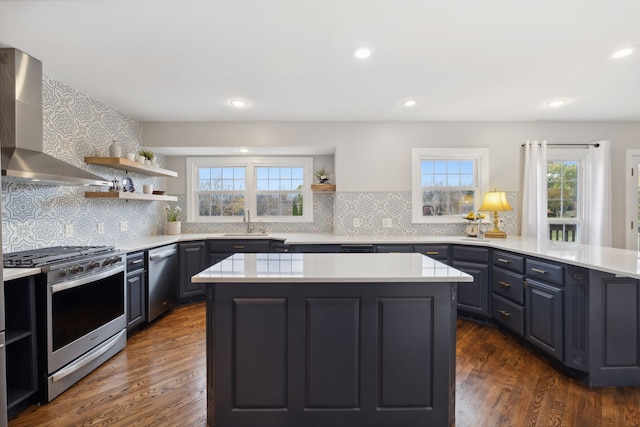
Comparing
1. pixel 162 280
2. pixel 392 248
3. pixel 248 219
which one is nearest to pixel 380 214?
pixel 392 248

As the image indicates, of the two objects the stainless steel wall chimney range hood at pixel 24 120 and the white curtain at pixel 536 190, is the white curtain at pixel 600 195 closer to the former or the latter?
the white curtain at pixel 536 190

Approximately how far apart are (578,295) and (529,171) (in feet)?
6.92

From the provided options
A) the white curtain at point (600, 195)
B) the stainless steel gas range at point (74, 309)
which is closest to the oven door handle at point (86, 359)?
the stainless steel gas range at point (74, 309)

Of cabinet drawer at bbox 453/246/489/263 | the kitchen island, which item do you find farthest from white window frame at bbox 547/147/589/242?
the kitchen island

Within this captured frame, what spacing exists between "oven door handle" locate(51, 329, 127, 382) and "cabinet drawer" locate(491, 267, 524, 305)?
3.56 m

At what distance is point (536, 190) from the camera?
378cm

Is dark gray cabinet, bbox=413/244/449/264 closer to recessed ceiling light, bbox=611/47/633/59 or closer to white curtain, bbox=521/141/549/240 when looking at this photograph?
white curtain, bbox=521/141/549/240

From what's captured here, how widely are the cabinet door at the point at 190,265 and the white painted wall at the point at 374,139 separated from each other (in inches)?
53.2

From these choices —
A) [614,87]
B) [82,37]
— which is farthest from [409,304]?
[614,87]

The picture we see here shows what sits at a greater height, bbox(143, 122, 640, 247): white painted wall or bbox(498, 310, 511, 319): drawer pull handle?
bbox(143, 122, 640, 247): white painted wall

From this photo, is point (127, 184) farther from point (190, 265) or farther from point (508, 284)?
point (508, 284)

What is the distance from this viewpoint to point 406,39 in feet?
6.79

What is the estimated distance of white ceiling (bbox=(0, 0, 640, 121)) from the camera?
1777mm

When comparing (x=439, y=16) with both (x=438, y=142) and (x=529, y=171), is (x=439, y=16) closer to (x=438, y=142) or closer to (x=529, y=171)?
(x=438, y=142)
